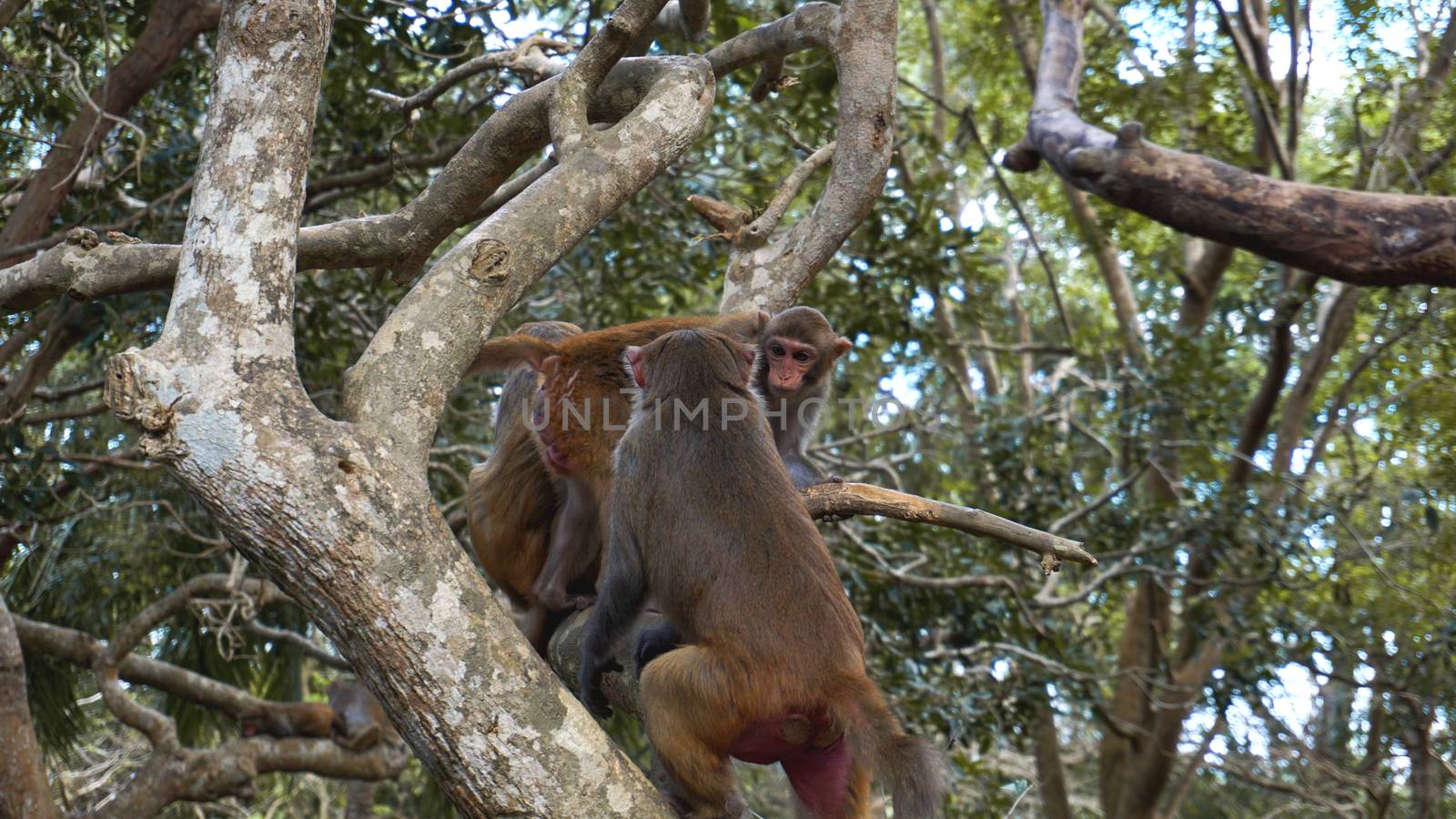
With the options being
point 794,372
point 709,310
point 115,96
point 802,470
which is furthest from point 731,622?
point 709,310

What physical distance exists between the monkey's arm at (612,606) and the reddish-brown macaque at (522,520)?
0.76m

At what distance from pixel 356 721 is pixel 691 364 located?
4.64 metres

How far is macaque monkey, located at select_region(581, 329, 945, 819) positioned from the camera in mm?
2992

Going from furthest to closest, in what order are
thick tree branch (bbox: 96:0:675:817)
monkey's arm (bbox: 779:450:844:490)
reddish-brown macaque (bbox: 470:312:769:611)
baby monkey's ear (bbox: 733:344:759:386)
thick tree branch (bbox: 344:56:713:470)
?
monkey's arm (bbox: 779:450:844:490), reddish-brown macaque (bbox: 470:312:769:611), baby monkey's ear (bbox: 733:344:759:386), thick tree branch (bbox: 344:56:713:470), thick tree branch (bbox: 96:0:675:817)

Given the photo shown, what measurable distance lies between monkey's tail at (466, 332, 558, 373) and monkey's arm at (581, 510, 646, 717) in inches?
35.6

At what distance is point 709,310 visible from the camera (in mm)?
11336

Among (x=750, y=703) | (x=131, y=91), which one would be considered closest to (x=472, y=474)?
(x=750, y=703)

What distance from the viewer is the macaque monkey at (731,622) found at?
9.82ft

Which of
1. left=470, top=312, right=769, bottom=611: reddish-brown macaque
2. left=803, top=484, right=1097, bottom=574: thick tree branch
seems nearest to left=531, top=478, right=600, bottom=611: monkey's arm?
left=470, top=312, right=769, bottom=611: reddish-brown macaque

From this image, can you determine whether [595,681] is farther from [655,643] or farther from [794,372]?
[794,372]

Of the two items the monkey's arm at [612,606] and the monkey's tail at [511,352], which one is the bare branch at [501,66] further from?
the monkey's arm at [612,606]

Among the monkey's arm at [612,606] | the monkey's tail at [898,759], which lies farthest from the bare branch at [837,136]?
the monkey's tail at [898,759]

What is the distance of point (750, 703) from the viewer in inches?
118

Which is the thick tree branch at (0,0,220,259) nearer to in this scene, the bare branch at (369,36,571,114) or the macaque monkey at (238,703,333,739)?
the bare branch at (369,36,571,114)
